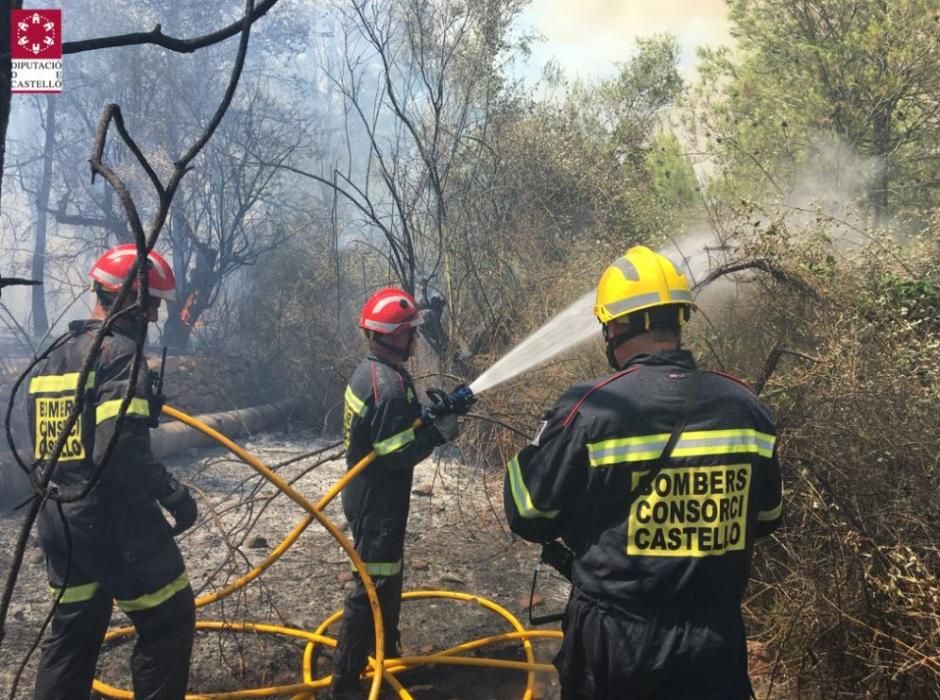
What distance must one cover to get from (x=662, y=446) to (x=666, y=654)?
587 mm

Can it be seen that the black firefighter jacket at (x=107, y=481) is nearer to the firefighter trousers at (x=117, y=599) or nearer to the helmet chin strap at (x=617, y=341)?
the firefighter trousers at (x=117, y=599)

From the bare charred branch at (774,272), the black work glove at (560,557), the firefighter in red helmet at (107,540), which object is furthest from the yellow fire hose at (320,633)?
the bare charred branch at (774,272)

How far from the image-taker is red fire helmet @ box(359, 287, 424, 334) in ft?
12.6

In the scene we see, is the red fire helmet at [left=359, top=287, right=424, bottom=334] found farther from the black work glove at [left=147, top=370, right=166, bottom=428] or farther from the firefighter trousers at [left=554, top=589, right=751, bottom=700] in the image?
the firefighter trousers at [left=554, top=589, right=751, bottom=700]

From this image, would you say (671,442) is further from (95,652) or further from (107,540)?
(95,652)

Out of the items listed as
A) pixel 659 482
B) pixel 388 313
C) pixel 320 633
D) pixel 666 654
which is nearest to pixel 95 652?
pixel 320 633

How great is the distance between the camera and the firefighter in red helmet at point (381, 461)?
3529mm

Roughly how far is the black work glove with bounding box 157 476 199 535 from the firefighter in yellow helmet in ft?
5.66

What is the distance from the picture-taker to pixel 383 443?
11.6 ft

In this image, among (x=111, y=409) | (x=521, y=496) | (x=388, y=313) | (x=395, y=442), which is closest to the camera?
(x=521, y=496)

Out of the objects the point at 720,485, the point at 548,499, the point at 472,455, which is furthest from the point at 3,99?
the point at 472,455

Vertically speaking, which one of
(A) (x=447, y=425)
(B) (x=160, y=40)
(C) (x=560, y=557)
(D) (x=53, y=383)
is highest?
(B) (x=160, y=40)

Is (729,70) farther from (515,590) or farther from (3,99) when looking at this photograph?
(3,99)

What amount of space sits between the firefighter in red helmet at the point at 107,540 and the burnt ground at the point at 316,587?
0.67 m
